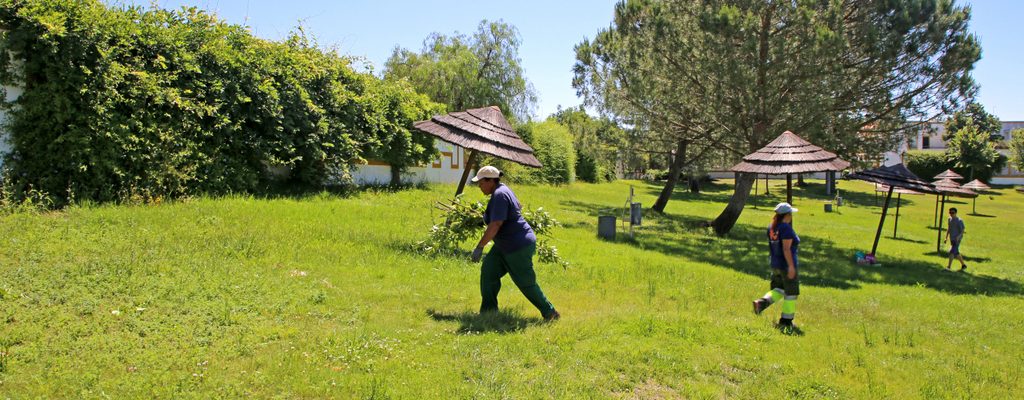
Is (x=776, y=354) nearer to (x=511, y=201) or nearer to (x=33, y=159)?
(x=511, y=201)

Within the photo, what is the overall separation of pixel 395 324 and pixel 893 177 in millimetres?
13655

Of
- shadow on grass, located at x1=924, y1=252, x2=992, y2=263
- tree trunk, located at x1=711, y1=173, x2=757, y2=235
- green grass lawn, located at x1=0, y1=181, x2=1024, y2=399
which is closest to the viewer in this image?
green grass lawn, located at x1=0, y1=181, x2=1024, y2=399

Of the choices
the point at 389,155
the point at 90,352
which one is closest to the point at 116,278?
the point at 90,352

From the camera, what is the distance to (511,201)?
648 centimetres

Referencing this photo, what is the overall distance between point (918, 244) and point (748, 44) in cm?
1125

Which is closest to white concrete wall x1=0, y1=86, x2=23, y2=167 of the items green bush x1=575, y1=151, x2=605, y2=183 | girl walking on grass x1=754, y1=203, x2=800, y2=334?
girl walking on grass x1=754, y1=203, x2=800, y2=334

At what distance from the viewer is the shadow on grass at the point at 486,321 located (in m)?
6.29

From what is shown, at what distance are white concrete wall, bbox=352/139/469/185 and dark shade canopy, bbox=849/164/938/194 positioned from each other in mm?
10132

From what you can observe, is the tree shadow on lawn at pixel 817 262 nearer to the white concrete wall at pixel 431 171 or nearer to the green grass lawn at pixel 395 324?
the green grass lawn at pixel 395 324

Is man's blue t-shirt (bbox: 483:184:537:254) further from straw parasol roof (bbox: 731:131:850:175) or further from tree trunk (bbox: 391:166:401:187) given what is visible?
tree trunk (bbox: 391:166:401:187)

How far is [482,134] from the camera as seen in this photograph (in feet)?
32.0

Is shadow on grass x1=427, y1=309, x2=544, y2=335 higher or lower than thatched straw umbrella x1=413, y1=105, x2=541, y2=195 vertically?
lower

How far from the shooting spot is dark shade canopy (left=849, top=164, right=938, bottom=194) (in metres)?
14.8

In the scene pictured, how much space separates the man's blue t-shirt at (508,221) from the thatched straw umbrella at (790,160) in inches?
262
